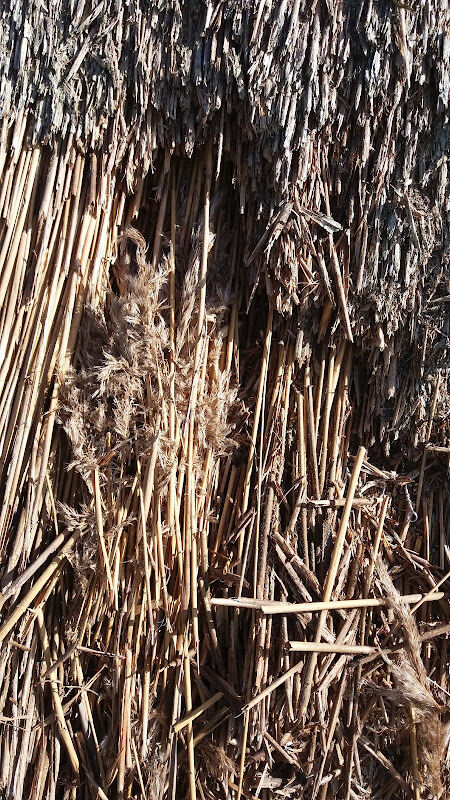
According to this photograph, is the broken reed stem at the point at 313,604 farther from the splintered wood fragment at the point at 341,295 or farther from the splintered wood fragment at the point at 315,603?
the splintered wood fragment at the point at 341,295

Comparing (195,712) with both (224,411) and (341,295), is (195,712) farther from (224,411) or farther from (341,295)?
(341,295)

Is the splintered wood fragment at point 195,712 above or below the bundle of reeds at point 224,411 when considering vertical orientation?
below

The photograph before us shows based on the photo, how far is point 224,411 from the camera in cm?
181

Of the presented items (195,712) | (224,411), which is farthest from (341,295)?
(195,712)

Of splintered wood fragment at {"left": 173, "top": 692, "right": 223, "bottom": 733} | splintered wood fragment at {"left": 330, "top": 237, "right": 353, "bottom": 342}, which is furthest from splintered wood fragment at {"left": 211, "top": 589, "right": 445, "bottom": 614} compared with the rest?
splintered wood fragment at {"left": 330, "top": 237, "right": 353, "bottom": 342}

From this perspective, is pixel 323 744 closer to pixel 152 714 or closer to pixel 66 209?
pixel 152 714

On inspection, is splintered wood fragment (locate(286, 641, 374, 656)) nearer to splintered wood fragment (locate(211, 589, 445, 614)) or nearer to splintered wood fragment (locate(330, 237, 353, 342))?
splintered wood fragment (locate(211, 589, 445, 614))

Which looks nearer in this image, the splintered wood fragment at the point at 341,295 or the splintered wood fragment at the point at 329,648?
the splintered wood fragment at the point at 329,648

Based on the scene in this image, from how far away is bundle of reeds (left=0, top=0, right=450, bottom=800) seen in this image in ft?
5.54

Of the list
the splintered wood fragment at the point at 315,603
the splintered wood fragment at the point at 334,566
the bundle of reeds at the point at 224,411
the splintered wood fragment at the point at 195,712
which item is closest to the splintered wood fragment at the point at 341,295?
the bundle of reeds at the point at 224,411

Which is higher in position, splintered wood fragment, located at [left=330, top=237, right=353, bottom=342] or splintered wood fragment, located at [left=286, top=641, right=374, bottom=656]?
splintered wood fragment, located at [left=330, top=237, right=353, bottom=342]

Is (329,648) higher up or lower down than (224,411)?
lower down

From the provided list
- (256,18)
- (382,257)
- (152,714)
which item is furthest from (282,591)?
(256,18)

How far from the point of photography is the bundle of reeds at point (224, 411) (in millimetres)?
1689
